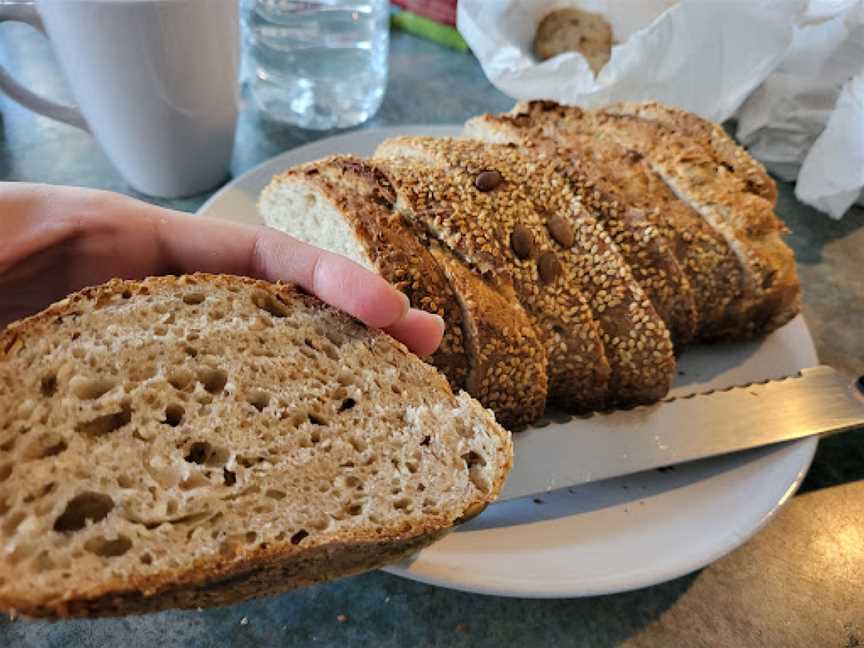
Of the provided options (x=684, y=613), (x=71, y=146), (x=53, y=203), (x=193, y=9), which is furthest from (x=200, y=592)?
(x=71, y=146)

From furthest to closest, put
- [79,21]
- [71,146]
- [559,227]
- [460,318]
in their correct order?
[71,146] → [79,21] → [559,227] → [460,318]

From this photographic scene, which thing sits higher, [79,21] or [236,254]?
[79,21]

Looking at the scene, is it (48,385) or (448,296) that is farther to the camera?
(448,296)

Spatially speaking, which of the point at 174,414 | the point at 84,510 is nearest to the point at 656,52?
the point at 174,414

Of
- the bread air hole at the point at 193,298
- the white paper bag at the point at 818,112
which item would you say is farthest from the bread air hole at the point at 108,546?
the white paper bag at the point at 818,112

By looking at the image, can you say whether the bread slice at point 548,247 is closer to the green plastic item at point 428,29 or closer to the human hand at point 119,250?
the human hand at point 119,250

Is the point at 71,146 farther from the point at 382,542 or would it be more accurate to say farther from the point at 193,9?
the point at 382,542

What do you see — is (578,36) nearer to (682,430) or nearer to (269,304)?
(682,430)
